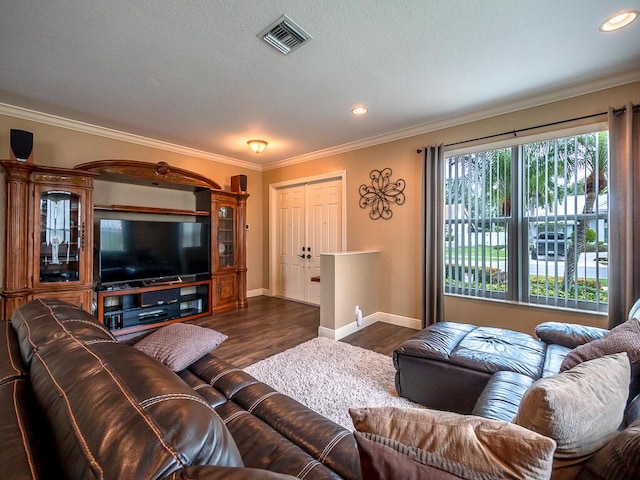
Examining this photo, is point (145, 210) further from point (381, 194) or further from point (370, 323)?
point (370, 323)

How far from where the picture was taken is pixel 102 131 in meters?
3.80

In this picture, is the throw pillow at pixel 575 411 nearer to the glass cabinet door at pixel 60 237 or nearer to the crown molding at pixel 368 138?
the crown molding at pixel 368 138

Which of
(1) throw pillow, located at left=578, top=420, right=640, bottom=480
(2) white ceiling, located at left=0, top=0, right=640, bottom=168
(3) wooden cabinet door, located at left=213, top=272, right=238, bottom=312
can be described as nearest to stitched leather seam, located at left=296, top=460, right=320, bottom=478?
(1) throw pillow, located at left=578, top=420, right=640, bottom=480

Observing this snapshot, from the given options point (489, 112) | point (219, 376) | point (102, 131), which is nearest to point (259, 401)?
point (219, 376)

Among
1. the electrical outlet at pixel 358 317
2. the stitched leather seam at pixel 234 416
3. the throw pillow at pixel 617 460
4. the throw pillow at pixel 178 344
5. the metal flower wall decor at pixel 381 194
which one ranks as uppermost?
the metal flower wall decor at pixel 381 194

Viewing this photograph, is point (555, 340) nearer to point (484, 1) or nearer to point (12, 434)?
point (484, 1)

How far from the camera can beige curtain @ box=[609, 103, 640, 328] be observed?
244cm

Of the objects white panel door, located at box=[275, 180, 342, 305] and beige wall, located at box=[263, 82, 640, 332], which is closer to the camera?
beige wall, located at box=[263, 82, 640, 332]

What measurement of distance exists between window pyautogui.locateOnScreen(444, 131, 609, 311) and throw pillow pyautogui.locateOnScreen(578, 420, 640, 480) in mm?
2768

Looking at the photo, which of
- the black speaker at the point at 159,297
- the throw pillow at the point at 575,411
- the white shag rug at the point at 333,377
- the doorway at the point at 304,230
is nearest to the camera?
the throw pillow at the point at 575,411

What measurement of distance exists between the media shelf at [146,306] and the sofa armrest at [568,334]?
4141 mm

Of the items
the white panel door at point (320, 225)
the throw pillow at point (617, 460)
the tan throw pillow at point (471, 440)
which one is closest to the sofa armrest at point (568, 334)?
the throw pillow at point (617, 460)

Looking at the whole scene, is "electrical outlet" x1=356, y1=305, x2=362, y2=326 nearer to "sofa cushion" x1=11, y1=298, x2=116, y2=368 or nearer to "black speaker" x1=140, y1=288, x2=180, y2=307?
"black speaker" x1=140, y1=288, x2=180, y2=307

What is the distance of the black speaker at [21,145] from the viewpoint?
9.61ft
